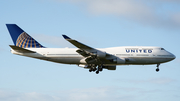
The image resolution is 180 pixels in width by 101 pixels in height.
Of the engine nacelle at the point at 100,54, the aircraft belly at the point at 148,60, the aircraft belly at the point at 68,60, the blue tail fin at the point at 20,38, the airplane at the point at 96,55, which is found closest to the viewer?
the engine nacelle at the point at 100,54

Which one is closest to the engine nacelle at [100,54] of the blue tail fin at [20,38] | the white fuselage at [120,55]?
the white fuselage at [120,55]

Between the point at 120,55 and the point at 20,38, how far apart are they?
Result: 19.3m

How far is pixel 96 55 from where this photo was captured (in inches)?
2095

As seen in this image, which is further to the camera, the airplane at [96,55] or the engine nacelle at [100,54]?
the airplane at [96,55]

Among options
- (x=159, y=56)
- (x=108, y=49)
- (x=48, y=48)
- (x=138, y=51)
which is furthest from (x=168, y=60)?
(x=48, y=48)

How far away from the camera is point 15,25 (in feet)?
196

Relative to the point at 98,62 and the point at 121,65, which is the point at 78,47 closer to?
the point at 98,62

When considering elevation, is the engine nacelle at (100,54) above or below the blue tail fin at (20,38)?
below

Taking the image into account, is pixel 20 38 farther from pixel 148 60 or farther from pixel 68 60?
pixel 148 60

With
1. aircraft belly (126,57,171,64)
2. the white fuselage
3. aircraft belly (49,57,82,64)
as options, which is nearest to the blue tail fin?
the white fuselage

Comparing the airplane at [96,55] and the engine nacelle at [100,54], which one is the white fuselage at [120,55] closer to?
the airplane at [96,55]

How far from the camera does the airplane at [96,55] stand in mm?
53719

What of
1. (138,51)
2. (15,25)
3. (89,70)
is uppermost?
(15,25)

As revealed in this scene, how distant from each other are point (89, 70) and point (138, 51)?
9665mm
